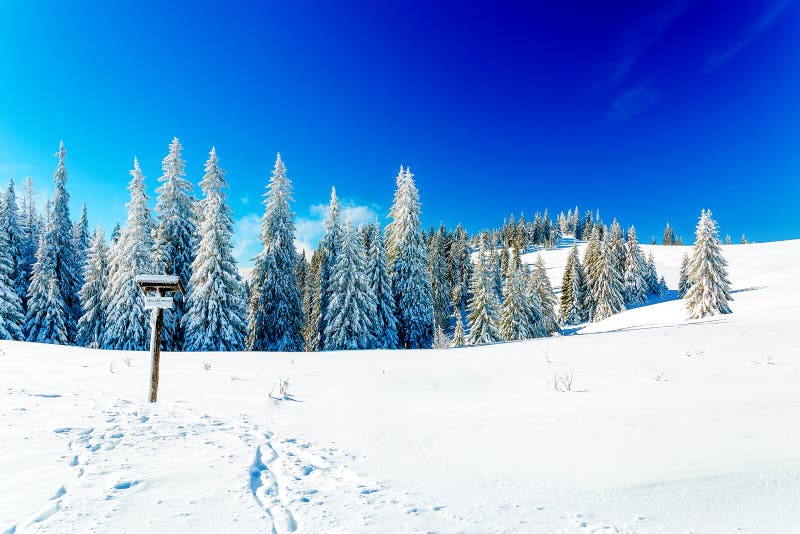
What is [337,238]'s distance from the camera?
31484 mm

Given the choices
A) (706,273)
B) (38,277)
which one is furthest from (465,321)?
(38,277)

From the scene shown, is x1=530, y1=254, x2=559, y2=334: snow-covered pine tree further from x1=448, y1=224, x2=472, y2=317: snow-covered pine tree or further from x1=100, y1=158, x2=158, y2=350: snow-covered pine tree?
x1=100, y1=158, x2=158, y2=350: snow-covered pine tree

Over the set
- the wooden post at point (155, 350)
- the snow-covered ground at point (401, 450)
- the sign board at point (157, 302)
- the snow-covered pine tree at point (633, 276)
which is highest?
the snow-covered pine tree at point (633, 276)

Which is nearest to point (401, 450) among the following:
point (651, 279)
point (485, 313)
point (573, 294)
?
point (485, 313)

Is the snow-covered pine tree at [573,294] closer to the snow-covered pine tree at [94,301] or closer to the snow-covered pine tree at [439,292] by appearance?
the snow-covered pine tree at [439,292]

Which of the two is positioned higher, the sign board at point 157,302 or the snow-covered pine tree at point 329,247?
the snow-covered pine tree at point 329,247

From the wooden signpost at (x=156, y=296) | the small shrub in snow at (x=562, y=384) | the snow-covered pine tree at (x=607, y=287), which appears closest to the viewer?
the wooden signpost at (x=156, y=296)

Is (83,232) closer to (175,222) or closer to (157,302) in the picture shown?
(175,222)

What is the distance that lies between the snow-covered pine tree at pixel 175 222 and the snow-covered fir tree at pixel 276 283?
15.2ft

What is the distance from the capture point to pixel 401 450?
5.09 m

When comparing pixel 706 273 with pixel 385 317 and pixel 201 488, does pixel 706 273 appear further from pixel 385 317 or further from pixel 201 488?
pixel 201 488

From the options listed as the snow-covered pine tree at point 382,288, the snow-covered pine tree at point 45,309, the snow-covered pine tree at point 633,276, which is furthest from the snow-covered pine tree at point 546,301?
the snow-covered pine tree at point 45,309

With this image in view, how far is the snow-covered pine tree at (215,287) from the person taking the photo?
2378 cm

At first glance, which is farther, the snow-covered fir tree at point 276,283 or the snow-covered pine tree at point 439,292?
the snow-covered pine tree at point 439,292
